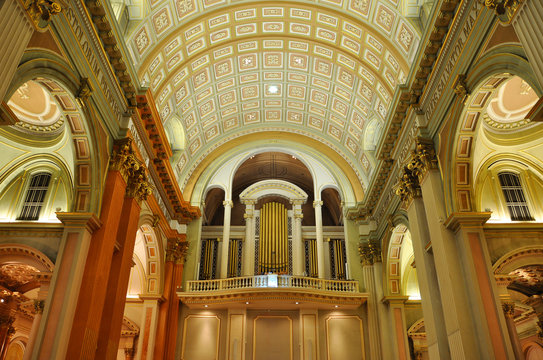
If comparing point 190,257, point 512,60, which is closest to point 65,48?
point 512,60

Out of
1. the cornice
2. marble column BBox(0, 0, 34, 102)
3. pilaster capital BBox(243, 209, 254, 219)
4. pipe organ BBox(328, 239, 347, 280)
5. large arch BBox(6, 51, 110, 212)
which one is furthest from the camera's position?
pilaster capital BBox(243, 209, 254, 219)

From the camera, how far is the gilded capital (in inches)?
268

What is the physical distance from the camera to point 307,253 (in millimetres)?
20812

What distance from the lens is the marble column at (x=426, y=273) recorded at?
1020cm

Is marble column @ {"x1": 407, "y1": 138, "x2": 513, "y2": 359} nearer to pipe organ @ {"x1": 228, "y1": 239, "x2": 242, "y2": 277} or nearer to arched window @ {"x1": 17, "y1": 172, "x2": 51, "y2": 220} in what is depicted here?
pipe organ @ {"x1": 228, "y1": 239, "x2": 242, "y2": 277}

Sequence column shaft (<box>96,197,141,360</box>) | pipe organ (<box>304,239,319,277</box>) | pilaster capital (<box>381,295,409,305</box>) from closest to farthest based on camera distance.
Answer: column shaft (<box>96,197,141,360</box>) → pilaster capital (<box>381,295,409,305</box>) → pipe organ (<box>304,239,319,277</box>)

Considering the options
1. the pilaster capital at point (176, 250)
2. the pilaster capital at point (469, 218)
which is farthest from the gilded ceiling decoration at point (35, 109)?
the pilaster capital at point (469, 218)

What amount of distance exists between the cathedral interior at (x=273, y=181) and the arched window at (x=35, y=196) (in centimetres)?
7

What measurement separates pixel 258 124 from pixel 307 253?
23.1 ft

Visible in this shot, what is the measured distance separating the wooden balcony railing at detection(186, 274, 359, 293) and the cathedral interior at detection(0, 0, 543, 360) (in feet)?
0.30

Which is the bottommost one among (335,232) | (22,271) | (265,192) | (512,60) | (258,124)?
(22,271)

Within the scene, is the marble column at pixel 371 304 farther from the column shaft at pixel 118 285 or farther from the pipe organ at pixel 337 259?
the column shaft at pixel 118 285

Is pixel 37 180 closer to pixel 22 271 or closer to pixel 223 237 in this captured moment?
pixel 22 271

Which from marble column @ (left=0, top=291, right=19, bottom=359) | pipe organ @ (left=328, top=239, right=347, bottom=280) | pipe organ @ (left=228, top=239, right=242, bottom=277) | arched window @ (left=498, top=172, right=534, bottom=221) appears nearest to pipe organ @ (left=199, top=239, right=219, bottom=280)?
pipe organ @ (left=228, top=239, right=242, bottom=277)
